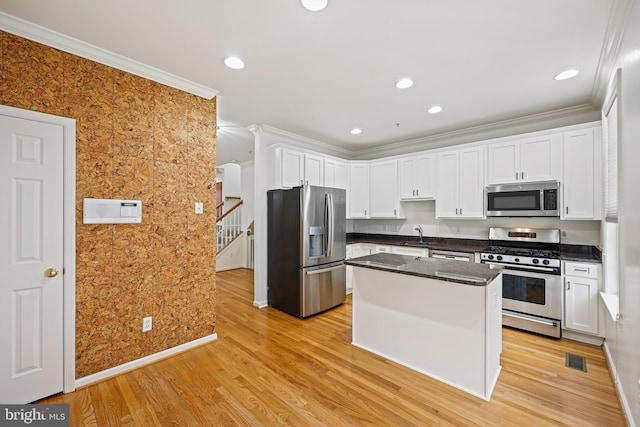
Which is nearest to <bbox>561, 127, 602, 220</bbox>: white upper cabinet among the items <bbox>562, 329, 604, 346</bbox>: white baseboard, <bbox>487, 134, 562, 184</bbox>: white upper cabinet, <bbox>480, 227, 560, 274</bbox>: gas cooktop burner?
<bbox>487, 134, 562, 184</bbox>: white upper cabinet

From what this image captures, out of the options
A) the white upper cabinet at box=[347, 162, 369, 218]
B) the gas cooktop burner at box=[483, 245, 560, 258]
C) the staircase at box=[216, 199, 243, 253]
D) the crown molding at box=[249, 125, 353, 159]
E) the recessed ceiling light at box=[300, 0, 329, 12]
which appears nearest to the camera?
the recessed ceiling light at box=[300, 0, 329, 12]

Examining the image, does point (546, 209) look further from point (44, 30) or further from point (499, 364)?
point (44, 30)

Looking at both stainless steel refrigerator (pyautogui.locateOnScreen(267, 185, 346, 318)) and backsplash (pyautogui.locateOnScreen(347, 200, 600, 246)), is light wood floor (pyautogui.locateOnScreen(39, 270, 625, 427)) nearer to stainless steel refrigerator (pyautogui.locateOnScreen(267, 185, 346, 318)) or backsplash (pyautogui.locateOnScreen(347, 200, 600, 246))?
stainless steel refrigerator (pyautogui.locateOnScreen(267, 185, 346, 318))

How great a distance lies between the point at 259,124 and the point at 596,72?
12.8 feet

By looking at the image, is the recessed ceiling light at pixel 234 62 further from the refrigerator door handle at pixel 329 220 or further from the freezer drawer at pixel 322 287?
the freezer drawer at pixel 322 287

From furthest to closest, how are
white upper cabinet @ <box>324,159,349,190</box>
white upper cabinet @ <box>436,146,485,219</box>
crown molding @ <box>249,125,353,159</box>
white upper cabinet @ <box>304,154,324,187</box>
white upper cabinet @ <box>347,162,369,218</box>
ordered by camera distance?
white upper cabinet @ <box>347,162,369,218</box>, white upper cabinet @ <box>324,159,349,190</box>, white upper cabinet @ <box>304,154,324,187</box>, crown molding @ <box>249,125,353,159</box>, white upper cabinet @ <box>436,146,485,219</box>

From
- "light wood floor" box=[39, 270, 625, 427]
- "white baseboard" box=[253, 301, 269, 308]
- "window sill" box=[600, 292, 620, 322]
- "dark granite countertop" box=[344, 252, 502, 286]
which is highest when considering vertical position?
"dark granite countertop" box=[344, 252, 502, 286]

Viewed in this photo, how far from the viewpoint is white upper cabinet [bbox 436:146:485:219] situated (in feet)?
13.0

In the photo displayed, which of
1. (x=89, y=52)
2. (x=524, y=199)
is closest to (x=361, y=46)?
(x=89, y=52)

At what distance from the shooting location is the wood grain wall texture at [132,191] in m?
2.16

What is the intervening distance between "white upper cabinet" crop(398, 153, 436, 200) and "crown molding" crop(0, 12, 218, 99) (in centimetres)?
332

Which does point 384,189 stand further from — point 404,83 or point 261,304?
point 261,304

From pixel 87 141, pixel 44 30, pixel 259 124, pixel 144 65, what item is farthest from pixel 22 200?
pixel 259 124

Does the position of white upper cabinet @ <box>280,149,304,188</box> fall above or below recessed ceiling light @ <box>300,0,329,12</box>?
below
